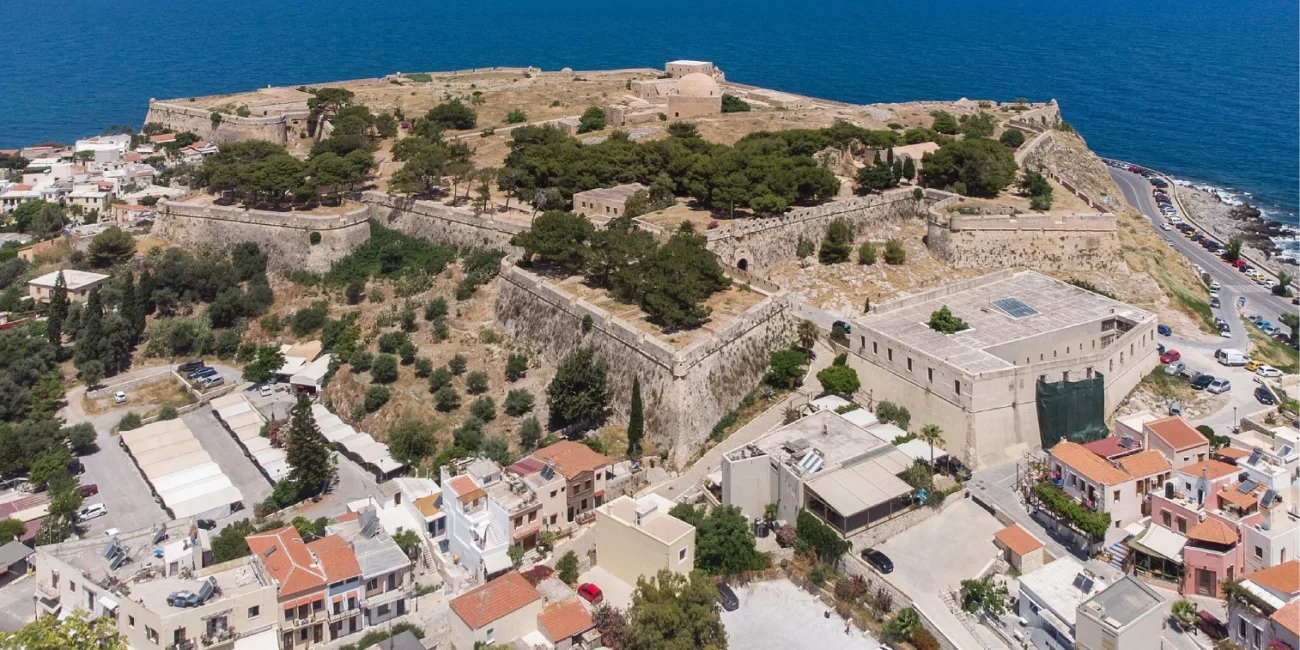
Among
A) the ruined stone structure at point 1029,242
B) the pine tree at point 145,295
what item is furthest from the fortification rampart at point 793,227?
the pine tree at point 145,295

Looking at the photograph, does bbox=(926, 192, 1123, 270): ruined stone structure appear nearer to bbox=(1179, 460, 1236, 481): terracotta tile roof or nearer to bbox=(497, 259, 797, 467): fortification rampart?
bbox=(497, 259, 797, 467): fortification rampart

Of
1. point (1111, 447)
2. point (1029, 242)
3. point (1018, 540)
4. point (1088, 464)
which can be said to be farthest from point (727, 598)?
point (1029, 242)

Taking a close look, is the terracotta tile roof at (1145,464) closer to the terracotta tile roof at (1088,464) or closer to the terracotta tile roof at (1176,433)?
the terracotta tile roof at (1088,464)

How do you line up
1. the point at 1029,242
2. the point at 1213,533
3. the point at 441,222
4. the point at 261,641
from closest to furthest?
the point at 261,641
the point at 1213,533
the point at 1029,242
the point at 441,222

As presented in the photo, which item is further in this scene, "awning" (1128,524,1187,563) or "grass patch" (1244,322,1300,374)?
"grass patch" (1244,322,1300,374)

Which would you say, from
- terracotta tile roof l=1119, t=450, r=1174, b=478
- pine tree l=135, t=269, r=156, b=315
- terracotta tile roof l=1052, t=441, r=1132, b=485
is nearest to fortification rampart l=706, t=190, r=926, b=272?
terracotta tile roof l=1052, t=441, r=1132, b=485

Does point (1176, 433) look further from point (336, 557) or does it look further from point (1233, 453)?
point (336, 557)
